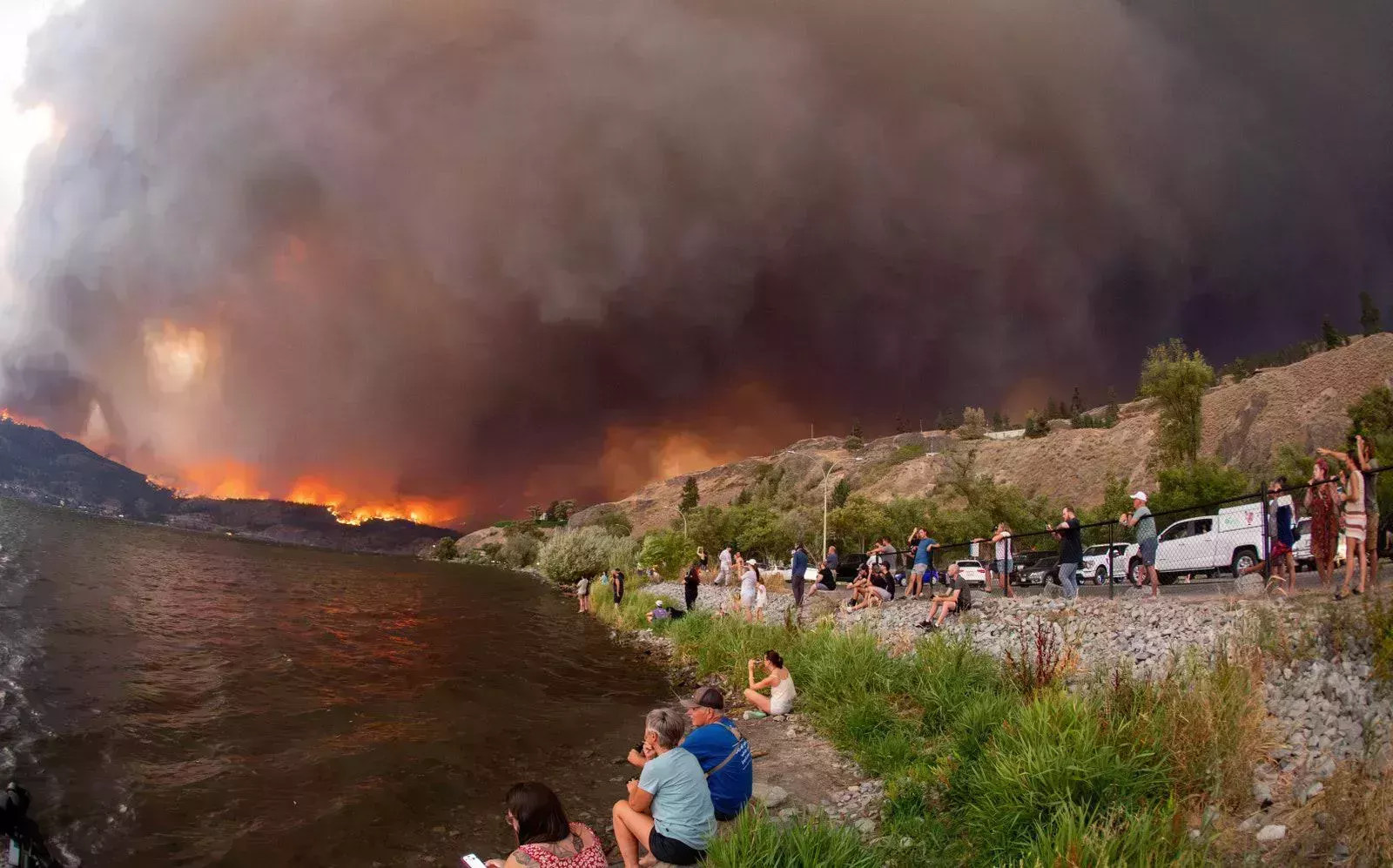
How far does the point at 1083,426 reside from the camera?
147 metres

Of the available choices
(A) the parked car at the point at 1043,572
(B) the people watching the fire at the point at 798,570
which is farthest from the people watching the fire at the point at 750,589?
(A) the parked car at the point at 1043,572

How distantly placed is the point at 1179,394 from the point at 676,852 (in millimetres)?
73432

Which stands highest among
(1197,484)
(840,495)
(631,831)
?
(840,495)

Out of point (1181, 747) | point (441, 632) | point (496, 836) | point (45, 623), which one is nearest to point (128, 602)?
point (45, 623)

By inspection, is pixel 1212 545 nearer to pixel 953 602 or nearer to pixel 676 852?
pixel 953 602

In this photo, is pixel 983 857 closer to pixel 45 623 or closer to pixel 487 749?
pixel 487 749

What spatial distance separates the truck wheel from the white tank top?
1445cm

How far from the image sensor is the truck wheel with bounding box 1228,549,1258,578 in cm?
1934

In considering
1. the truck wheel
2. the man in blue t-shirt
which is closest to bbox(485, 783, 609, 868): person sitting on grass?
the man in blue t-shirt

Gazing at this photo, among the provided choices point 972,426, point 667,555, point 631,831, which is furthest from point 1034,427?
point 631,831

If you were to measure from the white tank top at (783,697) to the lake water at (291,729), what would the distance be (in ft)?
9.77

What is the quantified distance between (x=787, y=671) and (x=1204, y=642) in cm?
680

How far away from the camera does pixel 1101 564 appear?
28297 millimetres

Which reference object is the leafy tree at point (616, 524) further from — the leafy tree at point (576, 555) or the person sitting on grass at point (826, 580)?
the person sitting on grass at point (826, 580)
